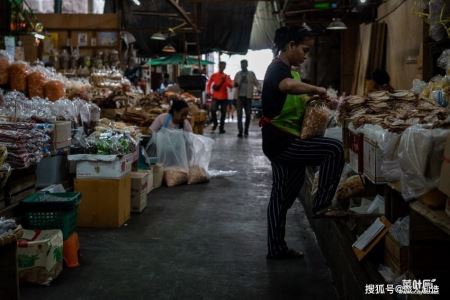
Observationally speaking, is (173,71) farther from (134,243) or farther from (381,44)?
(134,243)

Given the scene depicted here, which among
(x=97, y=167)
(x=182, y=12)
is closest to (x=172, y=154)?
(x=97, y=167)

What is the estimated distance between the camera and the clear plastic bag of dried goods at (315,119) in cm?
438

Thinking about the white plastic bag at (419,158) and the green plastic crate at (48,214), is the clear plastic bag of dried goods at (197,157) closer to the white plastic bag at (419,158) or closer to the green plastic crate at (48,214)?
the green plastic crate at (48,214)

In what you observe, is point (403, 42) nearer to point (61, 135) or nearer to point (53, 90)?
point (53, 90)

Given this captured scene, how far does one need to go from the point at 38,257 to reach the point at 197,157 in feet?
15.7

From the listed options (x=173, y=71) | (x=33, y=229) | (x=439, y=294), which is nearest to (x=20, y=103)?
(x=33, y=229)

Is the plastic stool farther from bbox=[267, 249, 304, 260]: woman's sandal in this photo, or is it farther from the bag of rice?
the bag of rice

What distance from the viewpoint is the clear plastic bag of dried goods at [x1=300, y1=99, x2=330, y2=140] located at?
438 cm

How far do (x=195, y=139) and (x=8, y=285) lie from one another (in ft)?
18.1

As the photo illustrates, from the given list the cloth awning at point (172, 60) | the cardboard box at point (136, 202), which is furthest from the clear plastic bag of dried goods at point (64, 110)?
the cloth awning at point (172, 60)

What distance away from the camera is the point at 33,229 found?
449 cm

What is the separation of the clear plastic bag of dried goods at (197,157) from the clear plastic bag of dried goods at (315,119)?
4178 millimetres

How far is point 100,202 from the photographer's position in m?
5.74

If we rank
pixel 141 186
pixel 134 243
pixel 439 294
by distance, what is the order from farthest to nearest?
pixel 141 186, pixel 134 243, pixel 439 294
